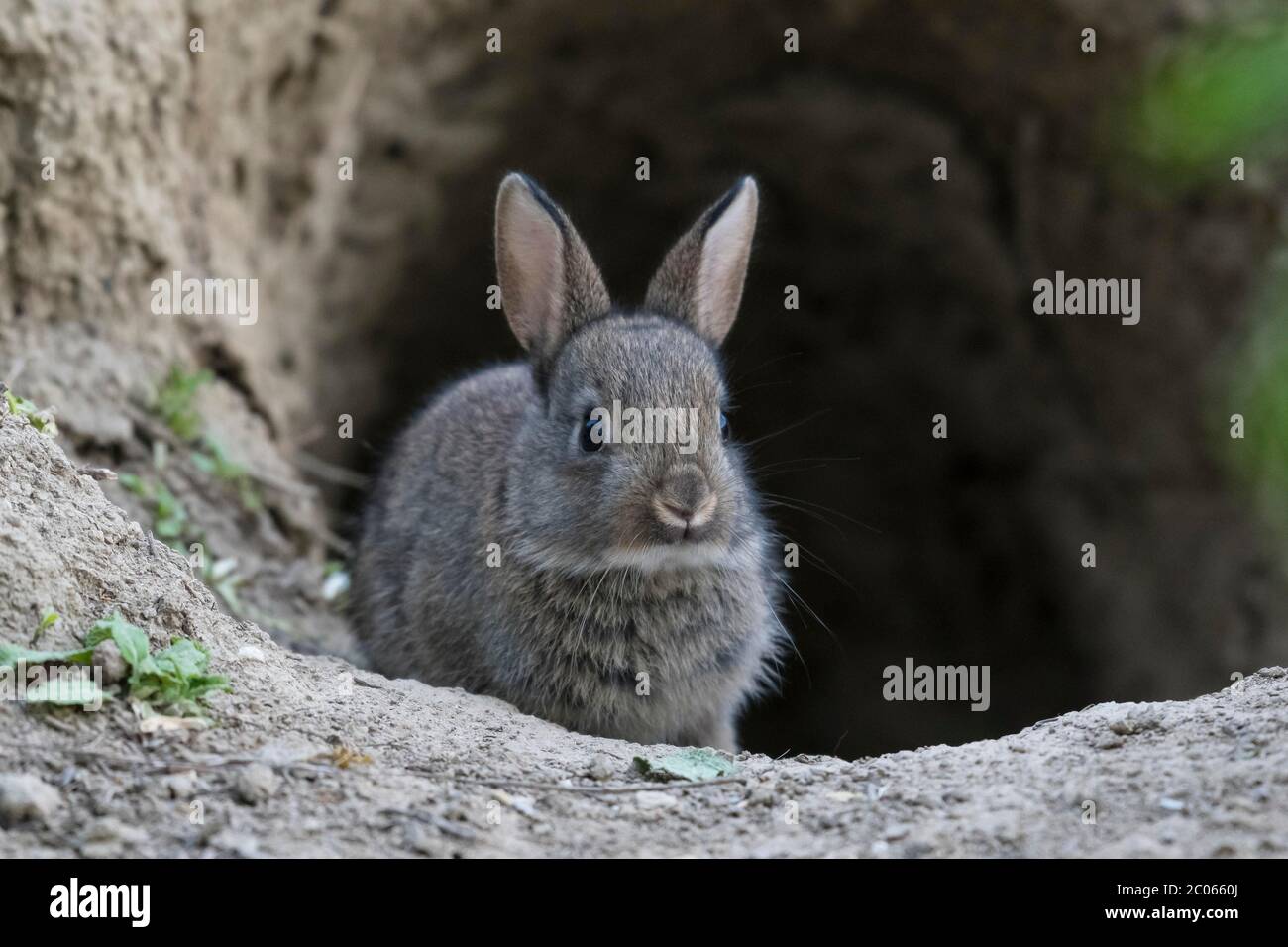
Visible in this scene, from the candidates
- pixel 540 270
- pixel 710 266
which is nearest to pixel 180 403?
pixel 540 270

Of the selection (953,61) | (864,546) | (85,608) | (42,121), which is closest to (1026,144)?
(953,61)

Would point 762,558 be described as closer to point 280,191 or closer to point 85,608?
point 85,608

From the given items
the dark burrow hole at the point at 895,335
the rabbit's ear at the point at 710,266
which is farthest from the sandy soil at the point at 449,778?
the dark burrow hole at the point at 895,335

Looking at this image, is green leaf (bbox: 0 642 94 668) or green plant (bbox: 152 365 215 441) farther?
green plant (bbox: 152 365 215 441)

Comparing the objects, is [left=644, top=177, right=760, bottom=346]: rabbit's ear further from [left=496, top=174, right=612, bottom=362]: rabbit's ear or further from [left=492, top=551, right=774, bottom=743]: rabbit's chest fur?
[left=492, top=551, right=774, bottom=743]: rabbit's chest fur

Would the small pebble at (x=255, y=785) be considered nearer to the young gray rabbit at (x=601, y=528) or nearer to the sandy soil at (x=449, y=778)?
the sandy soil at (x=449, y=778)

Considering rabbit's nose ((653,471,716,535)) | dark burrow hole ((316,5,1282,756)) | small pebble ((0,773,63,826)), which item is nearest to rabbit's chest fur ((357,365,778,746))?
rabbit's nose ((653,471,716,535))
